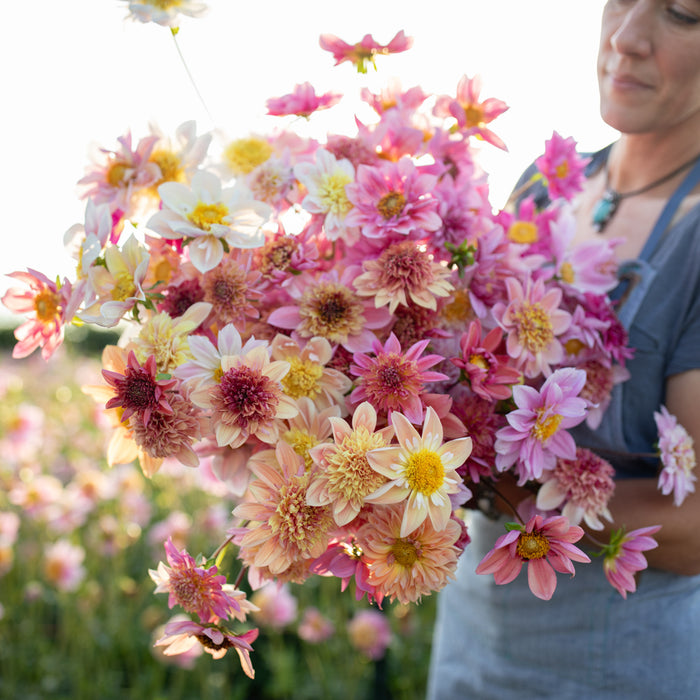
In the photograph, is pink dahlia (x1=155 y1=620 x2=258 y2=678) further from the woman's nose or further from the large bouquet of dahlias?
the woman's nose

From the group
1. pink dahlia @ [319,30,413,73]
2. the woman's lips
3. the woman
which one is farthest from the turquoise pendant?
pink dahlia @ [319,30,413,73]

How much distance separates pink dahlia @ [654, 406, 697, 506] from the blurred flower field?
1249 millimetres

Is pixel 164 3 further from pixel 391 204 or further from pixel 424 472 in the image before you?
pixel 424 472

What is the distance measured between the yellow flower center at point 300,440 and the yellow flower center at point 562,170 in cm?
58

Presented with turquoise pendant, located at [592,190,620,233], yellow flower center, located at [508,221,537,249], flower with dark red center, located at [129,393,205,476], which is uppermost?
flower with dark red center, located at [129,393,205,476]

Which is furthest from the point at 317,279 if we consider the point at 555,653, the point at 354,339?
the point at 555,653

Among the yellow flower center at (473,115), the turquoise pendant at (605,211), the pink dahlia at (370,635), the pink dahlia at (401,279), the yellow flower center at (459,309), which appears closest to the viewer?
the pink dahlia at (401,279)

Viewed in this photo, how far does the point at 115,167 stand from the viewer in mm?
783

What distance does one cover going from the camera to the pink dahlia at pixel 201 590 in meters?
0.63

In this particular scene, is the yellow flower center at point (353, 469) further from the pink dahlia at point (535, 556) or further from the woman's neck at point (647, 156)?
the woman's neck at point (647, 156)

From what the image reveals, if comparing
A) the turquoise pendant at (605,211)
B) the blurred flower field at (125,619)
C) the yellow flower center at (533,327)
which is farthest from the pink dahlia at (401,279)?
the blurred flower field at (125,619)

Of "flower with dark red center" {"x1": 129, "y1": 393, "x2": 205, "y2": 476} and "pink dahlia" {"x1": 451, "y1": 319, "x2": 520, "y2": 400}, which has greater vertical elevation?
"flower with dark red center" {"x1": 129, "y1": 393, "x2": 205, "y2": 476}

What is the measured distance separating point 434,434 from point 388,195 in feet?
0.89

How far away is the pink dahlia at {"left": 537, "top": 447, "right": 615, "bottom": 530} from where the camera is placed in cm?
72
